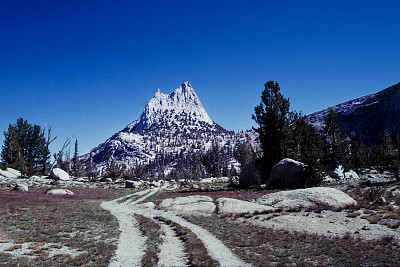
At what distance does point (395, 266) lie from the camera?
9.91 m

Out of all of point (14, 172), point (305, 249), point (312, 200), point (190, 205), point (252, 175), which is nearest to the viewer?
point (305, 249)

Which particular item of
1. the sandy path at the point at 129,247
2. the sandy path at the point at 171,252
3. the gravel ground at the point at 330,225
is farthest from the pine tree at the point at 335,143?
the sandy path at the point at 129,247

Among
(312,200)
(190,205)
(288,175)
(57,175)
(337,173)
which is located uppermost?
(57,175)

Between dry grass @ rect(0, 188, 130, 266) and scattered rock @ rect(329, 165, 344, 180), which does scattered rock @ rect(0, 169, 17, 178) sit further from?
scattered rock @ rect(329, 165, 344, 180)

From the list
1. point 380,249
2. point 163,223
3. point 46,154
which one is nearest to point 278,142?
point 163,223

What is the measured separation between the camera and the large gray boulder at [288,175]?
41.1 m

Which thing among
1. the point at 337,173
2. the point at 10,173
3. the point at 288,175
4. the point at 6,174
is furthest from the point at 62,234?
the point at 10,173

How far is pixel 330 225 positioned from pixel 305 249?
6874 mm

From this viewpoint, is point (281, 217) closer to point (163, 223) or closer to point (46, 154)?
point (163, 223)

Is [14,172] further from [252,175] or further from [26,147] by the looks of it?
[252,175]

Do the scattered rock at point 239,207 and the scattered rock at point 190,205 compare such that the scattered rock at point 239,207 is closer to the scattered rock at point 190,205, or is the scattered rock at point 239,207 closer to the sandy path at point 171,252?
the scattered rock at point 190,205

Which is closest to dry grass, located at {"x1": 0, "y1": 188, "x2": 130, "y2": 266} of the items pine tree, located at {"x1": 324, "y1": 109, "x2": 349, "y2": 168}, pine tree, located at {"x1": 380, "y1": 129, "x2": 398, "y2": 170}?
pine tree, located at {"x1": 380, "y1": 129, "x2": 398, "y2": 170}

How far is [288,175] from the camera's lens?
4238 centimetres

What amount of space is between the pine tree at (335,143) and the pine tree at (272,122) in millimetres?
21436
